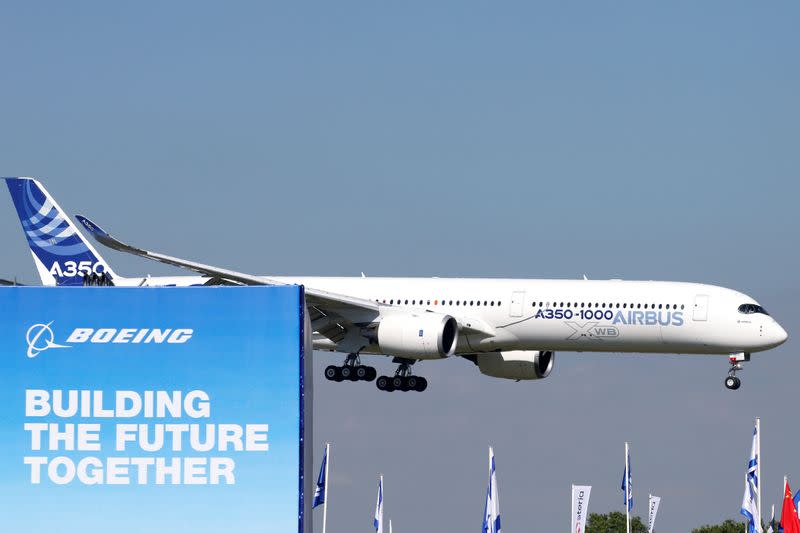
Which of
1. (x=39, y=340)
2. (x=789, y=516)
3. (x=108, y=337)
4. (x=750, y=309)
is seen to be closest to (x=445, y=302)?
(x=750, y=309)

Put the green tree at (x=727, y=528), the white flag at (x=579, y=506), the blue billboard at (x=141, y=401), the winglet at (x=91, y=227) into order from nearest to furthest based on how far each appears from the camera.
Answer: the blue billboard at (x=141, y=401), the winglet at (x=91, y=227), the white flag at (x=579, y=506), the green tree at (x=727, y=528)

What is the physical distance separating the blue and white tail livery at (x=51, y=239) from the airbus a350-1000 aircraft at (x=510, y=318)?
18.9 ft

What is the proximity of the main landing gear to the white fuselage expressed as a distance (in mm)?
896

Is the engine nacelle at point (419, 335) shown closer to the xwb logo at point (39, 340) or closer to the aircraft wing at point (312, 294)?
the aircraft wing at point (312, 294)

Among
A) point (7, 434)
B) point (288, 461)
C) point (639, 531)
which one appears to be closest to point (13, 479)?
point (7, 434)

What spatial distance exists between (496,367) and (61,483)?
151ft

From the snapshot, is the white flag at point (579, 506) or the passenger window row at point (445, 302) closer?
the passenger window row at point (445, 302)

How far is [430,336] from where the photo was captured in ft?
225

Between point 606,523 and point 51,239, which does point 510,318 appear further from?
point 606,523

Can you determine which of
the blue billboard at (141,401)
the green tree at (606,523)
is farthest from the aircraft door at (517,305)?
the green tree at (606,523)

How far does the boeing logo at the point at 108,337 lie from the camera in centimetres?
3334

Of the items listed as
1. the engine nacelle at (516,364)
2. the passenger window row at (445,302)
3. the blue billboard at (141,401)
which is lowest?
the blue billboard at (141,401)

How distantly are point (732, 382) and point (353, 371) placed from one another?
1549 centimetres

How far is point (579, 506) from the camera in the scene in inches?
3285
